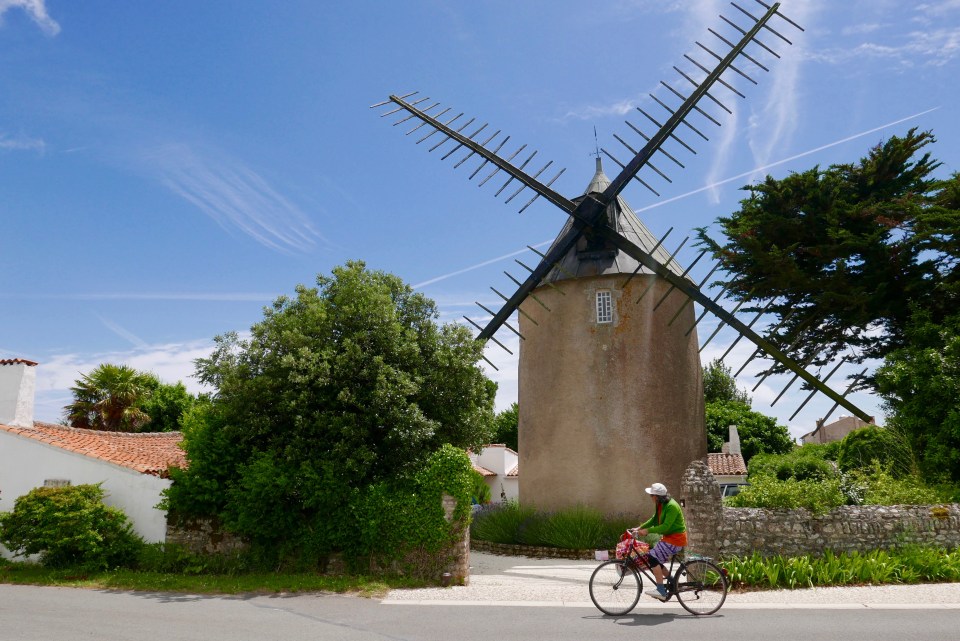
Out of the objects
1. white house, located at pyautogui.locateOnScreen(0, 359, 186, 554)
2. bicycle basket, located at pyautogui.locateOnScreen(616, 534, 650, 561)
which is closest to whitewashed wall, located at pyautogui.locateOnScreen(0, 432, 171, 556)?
white house, located at pyautogui.locateOnScreen(0, 359, 186, 554)

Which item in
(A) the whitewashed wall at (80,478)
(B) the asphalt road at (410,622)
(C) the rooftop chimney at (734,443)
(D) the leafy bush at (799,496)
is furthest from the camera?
(C) the rooftop chimney at (734,443)

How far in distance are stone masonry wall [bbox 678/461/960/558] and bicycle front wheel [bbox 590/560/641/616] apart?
2.95m

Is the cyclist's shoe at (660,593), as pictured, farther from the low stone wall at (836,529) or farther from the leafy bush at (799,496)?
the leafy bush at (799,496)

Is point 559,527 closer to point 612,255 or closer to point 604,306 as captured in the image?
point 604,306

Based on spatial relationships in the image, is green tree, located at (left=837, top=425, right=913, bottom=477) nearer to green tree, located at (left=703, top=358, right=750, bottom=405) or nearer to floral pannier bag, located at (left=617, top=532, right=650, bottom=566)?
floral pannier bag, located at (left=617, top=532, right=650, bottom=566)

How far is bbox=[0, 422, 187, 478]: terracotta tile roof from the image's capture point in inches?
614

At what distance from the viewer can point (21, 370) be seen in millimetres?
17797

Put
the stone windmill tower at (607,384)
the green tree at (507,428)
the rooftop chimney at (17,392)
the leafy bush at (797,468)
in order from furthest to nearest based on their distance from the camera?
the green tree at (507,428)
the leafy bush at (797,468)
the stone windmill tower at (607,384)
the rooftop chimney at (17,392)

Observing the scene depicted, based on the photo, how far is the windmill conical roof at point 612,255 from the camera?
68.0 ft

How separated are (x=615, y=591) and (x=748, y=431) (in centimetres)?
3470

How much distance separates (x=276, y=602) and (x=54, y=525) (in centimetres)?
635

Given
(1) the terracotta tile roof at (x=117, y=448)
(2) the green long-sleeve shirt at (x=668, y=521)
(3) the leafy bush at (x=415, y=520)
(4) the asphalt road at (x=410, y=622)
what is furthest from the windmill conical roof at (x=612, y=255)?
(1) the terracotta tile roof at (x=117, y=448)

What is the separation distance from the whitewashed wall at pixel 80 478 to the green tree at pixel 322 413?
1.22 m

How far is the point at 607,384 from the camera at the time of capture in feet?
64.7
